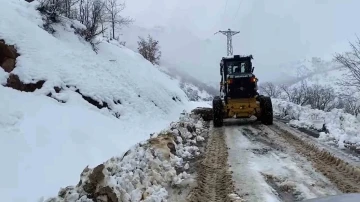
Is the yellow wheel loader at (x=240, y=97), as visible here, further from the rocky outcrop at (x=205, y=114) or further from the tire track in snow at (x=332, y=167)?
the tire track in snow at (x=332, y=167)

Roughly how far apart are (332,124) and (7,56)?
10.1 meters

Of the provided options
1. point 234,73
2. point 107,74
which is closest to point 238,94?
point 234,73

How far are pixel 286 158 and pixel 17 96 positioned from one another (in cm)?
612

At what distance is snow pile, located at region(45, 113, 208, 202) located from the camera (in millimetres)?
4754

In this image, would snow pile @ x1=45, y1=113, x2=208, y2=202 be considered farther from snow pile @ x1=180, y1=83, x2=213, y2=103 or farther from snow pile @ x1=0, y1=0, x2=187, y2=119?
snow pile @ x1=180, y1=83, x2=213, y2=103

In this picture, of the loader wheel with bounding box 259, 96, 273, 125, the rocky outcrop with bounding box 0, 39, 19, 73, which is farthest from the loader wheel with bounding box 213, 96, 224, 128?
the rocky outcrop with bounding box 0, 39, 19, 73

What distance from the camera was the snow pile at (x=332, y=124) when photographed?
31.9 feet

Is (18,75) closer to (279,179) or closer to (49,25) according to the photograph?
(49,25)

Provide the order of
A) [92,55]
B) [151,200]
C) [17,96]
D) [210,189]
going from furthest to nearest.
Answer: [92,55] → [17,96] → [210,189] → [151,200]

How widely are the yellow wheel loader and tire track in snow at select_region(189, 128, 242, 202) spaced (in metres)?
4.81

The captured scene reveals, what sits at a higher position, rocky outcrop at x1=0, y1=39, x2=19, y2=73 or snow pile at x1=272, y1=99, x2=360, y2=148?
rocky outcrop at x1=0, y1=39, x2=19, y2=73

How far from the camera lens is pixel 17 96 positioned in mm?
8445

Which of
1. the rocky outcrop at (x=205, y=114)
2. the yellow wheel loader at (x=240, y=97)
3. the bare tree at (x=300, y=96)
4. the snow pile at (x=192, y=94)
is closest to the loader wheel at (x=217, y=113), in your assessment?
the yellow wheel loader at (x=240, y=97)

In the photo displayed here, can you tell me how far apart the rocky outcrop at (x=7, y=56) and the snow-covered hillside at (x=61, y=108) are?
14 centimetres
